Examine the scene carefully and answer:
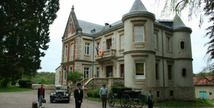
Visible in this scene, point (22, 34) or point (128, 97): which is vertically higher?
point (22, 34)

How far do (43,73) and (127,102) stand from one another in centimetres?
12343

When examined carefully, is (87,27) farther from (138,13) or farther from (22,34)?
(22,34)

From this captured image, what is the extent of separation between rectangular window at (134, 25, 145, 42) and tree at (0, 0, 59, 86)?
1140 centimetres

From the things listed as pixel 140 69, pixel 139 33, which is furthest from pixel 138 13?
pixel 140 69

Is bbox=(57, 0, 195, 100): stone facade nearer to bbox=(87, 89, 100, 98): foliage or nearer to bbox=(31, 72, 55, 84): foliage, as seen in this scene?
bbox=(87, 89, 100, 98): foliage

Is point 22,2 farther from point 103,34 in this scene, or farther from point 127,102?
point 103,34

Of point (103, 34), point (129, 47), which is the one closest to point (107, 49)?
point (103, 34)

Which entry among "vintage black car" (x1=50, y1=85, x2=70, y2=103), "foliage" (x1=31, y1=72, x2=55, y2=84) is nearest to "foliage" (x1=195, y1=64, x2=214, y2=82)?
"vintage black car" (x1=50, y1=85, x2=70, y2=103)

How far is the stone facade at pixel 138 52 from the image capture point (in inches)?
840

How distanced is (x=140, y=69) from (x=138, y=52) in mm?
1896

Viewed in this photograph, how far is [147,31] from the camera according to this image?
2186cm

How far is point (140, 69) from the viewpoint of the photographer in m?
21.2

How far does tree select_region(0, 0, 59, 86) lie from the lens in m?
11.7

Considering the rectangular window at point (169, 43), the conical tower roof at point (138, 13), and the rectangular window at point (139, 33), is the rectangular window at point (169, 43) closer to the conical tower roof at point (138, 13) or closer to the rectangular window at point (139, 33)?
the conical tower roof at point (138, 13)
